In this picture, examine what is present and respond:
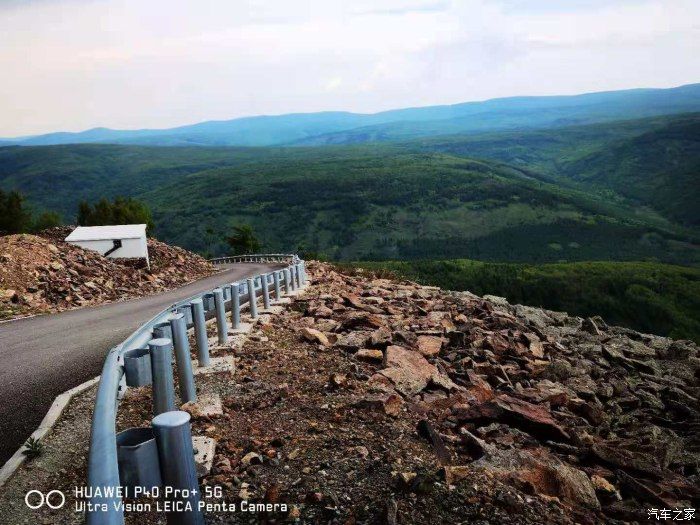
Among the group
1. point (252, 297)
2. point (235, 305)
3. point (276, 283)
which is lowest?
point (276, 283)

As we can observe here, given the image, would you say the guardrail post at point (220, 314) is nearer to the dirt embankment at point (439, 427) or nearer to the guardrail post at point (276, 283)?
the dirt embankment at point (439, 427)

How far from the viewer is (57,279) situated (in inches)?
777

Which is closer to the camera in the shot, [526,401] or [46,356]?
[526,401]

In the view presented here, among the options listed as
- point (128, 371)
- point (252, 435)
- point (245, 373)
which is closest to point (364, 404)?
point (252, 435)

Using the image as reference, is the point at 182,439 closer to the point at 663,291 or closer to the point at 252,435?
the point at 252,435

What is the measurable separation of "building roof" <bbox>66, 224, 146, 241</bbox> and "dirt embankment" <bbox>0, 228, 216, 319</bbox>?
24.0 ft

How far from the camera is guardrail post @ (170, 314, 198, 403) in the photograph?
617cm

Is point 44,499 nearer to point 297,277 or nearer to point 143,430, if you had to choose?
point 143,430

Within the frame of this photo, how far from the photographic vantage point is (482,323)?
14.9 metres

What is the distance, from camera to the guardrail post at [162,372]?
4785mm

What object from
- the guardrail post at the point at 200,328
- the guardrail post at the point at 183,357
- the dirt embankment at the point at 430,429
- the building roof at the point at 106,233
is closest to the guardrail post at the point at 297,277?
the dirt embankment at the point at 430,429

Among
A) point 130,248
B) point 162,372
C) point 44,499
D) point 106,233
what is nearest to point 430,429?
point 162,372

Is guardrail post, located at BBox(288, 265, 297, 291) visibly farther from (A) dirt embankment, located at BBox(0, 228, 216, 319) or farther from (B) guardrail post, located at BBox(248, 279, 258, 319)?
(A) dirt embankment, located at BBox(0, 228, 216, 319)

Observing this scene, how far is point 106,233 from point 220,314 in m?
30.0
